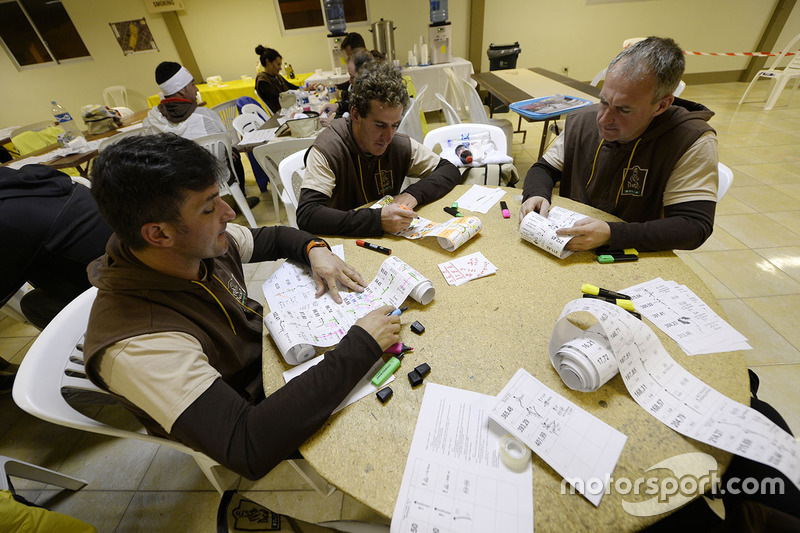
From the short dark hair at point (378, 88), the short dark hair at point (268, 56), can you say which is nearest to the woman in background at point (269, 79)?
the short dark hair at point (268, 56)

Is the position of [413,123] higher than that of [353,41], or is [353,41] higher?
[353,41]

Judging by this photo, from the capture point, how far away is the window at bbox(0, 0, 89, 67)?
18.4ft

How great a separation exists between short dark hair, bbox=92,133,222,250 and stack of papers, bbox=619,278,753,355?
124 cm

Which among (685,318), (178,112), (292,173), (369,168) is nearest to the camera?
(685,318)

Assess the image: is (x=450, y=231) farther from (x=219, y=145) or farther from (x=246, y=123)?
(x=246, y=123)

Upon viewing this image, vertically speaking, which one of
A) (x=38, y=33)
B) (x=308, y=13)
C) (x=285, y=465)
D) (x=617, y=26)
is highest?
A: (x=38, y=33)

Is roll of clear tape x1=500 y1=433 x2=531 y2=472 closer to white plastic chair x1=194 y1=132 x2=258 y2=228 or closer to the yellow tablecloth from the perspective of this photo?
white plastic chair x1=194 y1=132 x2=258 y2=228

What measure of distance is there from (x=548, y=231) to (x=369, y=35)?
22.0ft

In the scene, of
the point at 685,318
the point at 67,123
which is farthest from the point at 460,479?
the point at 67,123

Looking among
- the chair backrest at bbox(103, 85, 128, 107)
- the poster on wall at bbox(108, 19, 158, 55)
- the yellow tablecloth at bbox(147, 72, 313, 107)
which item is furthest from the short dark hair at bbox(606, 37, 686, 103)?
the chair backrest at bbox(103, 85, 128, 107)

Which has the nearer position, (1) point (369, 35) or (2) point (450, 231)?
(2) point (450, 231)

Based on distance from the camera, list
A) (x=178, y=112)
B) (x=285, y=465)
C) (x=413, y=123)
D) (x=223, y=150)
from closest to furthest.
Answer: (x=285, y=465)
(x=223, y=150)
(x=178, y=112)
(x=413, y=123)

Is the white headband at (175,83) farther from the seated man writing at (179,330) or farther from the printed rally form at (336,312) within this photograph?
the printed rally form at (336,312)

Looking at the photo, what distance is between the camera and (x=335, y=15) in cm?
521
